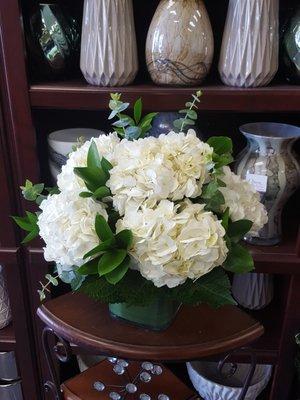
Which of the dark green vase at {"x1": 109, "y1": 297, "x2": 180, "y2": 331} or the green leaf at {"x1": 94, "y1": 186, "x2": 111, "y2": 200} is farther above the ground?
the green leaf at {"x1": 94, "y1": 186, "x2": 111, "y2": 200}

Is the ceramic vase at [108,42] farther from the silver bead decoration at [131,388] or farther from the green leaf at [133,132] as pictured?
the silver bead decoration at [131,388]

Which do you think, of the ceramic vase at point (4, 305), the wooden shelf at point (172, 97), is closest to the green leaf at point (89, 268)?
the wooden shelf at point (172, 97)

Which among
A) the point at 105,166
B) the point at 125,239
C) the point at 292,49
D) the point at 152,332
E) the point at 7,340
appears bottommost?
the point at 7,340

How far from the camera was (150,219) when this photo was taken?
2.17ft

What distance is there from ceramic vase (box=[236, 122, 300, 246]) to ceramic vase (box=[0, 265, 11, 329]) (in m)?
0.74

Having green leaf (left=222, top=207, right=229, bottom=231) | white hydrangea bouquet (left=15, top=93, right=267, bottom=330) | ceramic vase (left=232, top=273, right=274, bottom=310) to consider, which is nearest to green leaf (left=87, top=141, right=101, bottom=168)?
white hydrangea bouquet (left=15, top=93, right=267, bottom=330)

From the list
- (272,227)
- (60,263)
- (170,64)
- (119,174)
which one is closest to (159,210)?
(119,174)

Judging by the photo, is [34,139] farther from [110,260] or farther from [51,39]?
[110,260]

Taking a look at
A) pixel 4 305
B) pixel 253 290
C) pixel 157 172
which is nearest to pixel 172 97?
pixel 157 172

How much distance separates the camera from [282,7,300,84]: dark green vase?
940 mm

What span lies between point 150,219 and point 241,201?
0.19 m

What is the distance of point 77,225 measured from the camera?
2.24 feet

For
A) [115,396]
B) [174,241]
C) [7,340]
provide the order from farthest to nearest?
[7,340] < [115,396] < [174,241]

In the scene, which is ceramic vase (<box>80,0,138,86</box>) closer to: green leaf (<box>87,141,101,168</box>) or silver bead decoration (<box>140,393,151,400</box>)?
green leaf (<box>87,141,101,168</box>)
